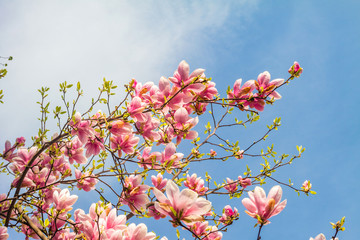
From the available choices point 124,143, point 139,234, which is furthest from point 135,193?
point 139,234

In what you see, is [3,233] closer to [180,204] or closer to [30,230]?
[30,230]

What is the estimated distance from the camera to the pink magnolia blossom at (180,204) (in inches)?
55.4

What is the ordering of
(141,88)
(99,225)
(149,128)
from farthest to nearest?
1. (149,128)
2. (141,88)
3. (99,225)

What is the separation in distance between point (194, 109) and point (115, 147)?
862 millimetres

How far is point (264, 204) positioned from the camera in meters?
1.57

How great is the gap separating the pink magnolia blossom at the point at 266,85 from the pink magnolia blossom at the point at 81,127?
1470 millimetres

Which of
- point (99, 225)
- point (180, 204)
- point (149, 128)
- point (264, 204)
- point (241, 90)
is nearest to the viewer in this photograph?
point (180, 204)

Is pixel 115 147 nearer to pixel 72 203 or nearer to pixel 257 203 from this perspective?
pixel 72 203

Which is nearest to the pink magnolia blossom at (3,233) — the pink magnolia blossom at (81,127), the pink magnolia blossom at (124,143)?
the pink magnolia blossom at (81,127)

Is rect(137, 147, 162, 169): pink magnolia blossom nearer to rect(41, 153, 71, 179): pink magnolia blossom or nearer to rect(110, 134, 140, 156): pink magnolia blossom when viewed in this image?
rect(110, 134, 140, 156): pink magnolia blossom

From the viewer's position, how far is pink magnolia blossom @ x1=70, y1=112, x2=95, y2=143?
254 cm

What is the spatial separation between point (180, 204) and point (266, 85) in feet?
5.17

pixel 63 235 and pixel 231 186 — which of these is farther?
pixel 231 186

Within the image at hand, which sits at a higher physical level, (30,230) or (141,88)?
(141,88)
